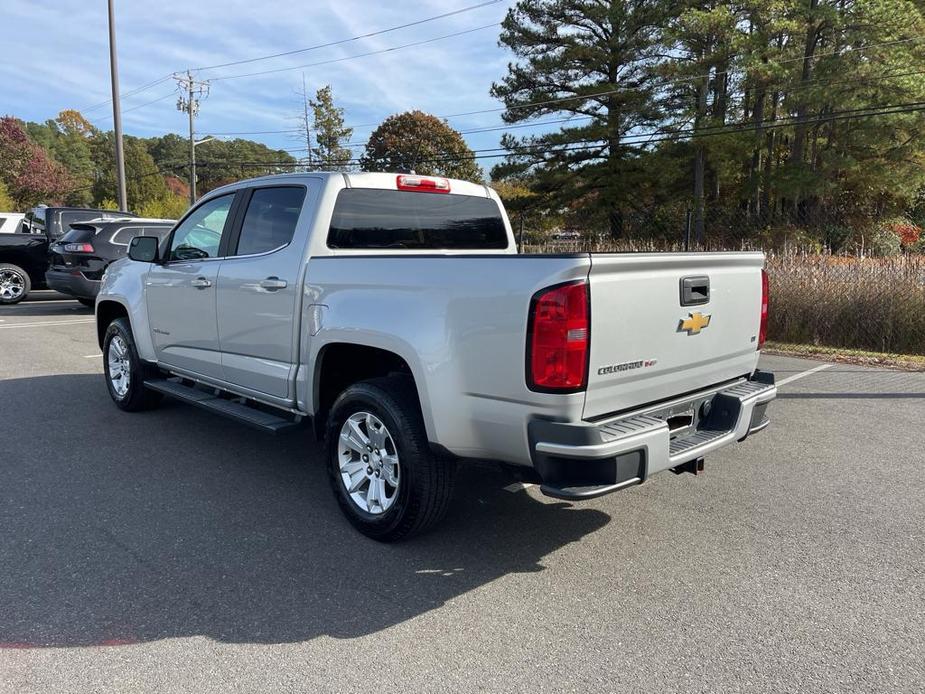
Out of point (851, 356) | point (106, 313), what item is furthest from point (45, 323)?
point (851, 356)

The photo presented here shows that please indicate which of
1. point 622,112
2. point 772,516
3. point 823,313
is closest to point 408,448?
point 772,516

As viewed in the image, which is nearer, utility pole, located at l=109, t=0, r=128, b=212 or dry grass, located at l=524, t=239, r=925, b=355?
dry grass, located at l=524, t=239, r=925, b=355

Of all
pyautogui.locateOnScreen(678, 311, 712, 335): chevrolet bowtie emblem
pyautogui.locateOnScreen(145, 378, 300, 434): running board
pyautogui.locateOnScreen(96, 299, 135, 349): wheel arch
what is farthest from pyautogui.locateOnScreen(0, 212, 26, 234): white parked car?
pyautogui.locateOnScreen(678, 311, 712, 335): chevrolet bowtie emblem

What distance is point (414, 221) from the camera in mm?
4617

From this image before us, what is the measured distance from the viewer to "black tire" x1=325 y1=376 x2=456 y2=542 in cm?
332

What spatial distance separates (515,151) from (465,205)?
81.0 ft

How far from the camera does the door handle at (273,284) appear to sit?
13.4 feet

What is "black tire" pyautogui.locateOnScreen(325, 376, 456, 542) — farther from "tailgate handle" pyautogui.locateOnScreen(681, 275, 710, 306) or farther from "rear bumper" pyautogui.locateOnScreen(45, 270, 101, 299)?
"rear bumper" pyautogui.locateOnScreen(45, 270, 101, 299)

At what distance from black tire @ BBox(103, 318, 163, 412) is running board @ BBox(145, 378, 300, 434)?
153 mm

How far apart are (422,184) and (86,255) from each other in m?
10.1

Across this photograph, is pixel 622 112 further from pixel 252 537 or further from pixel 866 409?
pixel 252 537

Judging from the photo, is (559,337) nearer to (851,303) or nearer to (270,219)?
(270,219)

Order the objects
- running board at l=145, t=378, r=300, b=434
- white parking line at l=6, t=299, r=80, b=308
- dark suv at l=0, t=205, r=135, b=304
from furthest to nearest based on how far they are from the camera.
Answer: white parking line at l=6, t=299, r=80, b=308
dark suv at l=0, t=205, r=135, b=304
running board at l=145, t=378, r=300, b=434

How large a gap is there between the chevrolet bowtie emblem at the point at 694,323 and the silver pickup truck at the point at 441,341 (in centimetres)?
2
